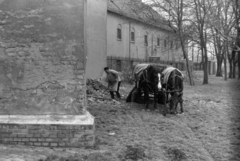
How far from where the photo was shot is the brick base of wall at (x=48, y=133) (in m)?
5.99

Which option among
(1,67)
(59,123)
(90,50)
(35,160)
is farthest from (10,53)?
(90,50)

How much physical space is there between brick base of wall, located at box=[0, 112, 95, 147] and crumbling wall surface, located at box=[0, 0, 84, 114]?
30 cm

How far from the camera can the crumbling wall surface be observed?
20.1ft

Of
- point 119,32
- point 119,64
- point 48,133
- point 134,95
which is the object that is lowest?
point 48,133

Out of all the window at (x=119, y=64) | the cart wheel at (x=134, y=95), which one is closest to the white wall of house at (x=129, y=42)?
the window at (x=119, y=64)

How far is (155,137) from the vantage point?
7625 mm

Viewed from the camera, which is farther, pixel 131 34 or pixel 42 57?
pixel 131 34

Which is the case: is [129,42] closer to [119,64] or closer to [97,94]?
[119,64]

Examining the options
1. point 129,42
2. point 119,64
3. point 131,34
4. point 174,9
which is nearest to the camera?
point 174,9

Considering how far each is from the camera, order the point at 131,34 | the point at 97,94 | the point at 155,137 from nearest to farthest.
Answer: the point at 155,137
the point at 97,94
the point at 131,34

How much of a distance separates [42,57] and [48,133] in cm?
155

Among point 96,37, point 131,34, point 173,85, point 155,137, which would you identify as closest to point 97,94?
point 173,85

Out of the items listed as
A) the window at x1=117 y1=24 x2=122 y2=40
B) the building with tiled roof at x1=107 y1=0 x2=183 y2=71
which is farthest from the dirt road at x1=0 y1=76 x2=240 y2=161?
the window at x1=117 y1=24 x2=122 y2=40

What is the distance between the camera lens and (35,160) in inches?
207
